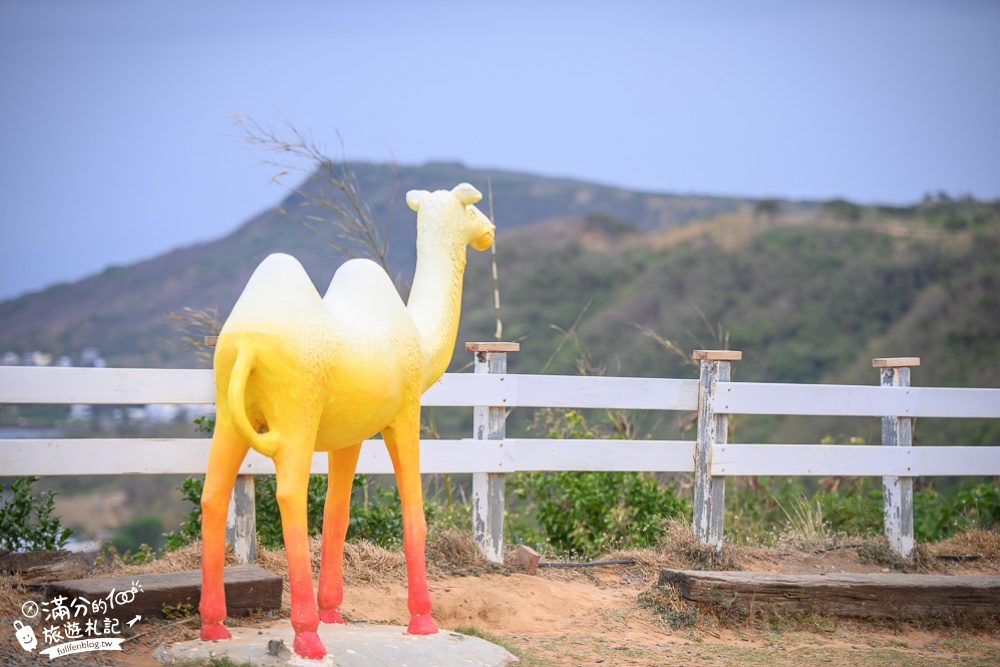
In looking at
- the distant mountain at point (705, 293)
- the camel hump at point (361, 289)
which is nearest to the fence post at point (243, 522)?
the camel hump at point (361, 289)

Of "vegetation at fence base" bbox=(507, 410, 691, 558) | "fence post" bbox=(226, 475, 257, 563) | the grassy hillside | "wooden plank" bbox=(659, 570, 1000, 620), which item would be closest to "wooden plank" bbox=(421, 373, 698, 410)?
"vegetation at fence base" bbox=(507, 410, 691, 558)

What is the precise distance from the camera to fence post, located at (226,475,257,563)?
6086 mm

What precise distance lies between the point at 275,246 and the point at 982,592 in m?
27.1

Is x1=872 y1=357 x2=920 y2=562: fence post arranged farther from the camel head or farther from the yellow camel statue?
the yellow camel statue

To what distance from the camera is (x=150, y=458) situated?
19.7 ft

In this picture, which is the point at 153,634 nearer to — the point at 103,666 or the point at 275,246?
the point at 103,666

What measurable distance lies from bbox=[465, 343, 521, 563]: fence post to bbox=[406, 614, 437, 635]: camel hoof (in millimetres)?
1870

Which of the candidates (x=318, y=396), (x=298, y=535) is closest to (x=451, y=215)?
(x=318, y=396)

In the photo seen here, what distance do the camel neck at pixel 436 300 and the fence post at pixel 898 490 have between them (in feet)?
12.8

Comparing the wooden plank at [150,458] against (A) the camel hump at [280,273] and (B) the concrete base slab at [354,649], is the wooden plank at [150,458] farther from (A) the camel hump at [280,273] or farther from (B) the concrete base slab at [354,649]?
(A) the camel hump at [280,273]

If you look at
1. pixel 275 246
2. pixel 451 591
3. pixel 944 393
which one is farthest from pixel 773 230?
pixel 451 591

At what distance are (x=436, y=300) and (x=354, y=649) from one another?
6.02ft

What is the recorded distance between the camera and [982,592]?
20.7ft

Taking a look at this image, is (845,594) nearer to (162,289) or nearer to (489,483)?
(489,483)
